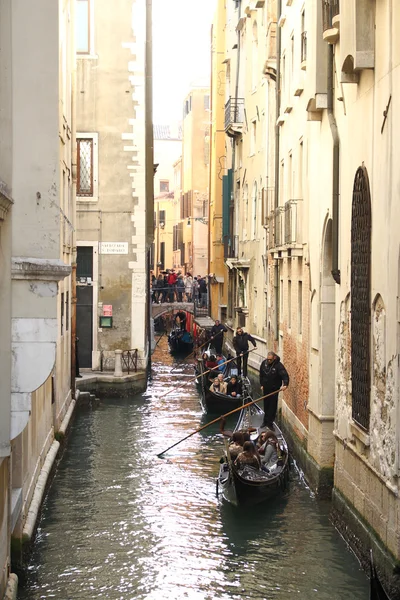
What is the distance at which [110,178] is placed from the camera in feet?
82.4

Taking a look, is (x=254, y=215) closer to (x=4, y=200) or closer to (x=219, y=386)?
(x=219, y=386)

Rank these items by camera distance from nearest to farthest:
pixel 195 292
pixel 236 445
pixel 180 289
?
1. pixel 236 445
2. pixel 180 289
3. pixel 195 292

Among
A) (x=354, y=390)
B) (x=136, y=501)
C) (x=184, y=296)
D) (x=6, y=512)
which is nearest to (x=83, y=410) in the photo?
(x=136, y=501)

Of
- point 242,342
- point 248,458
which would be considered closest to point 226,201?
point 242,342

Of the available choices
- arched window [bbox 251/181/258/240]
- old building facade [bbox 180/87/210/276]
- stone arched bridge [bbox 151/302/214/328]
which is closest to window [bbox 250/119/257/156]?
arched window [bbox 251/181/258/240]

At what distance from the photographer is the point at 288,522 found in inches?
502

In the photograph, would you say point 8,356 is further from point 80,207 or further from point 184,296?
point 184,296

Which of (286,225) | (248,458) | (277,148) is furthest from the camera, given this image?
(277,148)

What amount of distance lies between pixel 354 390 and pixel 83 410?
1155cm

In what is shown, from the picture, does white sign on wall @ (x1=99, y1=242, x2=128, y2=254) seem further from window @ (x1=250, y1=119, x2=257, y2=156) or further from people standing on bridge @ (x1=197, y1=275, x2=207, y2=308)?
people standing on bridge @ (x1=197, y1=275, x2=207, y2=308)

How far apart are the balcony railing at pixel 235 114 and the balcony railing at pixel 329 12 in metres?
18.8

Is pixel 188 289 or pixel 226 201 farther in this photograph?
pixel 188 289

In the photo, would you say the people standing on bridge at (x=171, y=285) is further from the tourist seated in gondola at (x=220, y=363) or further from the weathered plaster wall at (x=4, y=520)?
the weathered plaster wall at (x=4, y=520)

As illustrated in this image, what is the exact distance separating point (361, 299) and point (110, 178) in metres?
15.0
